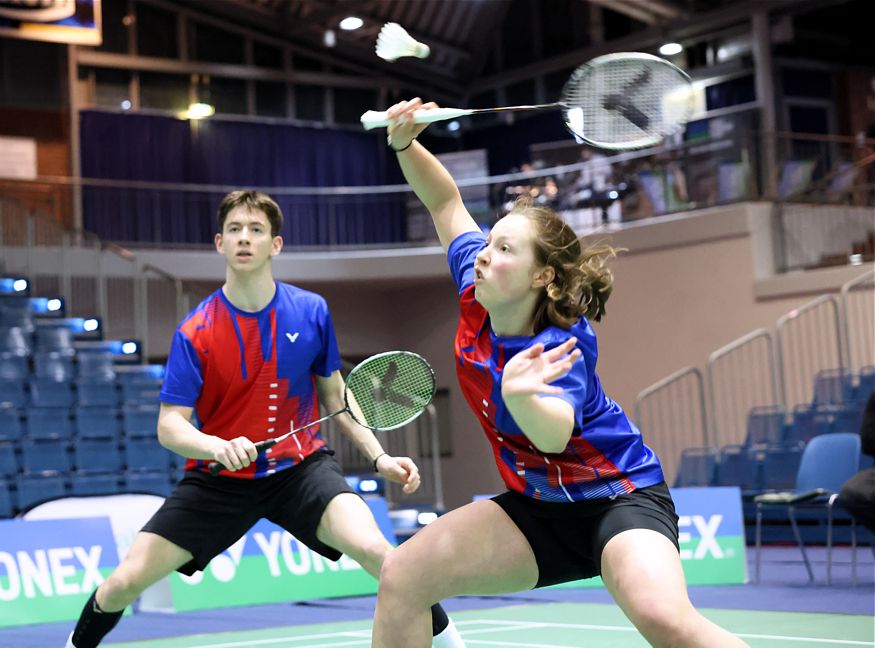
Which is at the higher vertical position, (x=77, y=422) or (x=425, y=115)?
(x=425, y=115)

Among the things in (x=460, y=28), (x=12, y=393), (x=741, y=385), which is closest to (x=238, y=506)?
(x=12, y=393)

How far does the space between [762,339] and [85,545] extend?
338 inches

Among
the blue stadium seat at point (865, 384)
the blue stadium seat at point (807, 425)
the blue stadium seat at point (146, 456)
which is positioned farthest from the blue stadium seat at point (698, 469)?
the blue stadium seat at point (146, 456)

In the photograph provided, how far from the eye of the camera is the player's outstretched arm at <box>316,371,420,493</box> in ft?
13.6

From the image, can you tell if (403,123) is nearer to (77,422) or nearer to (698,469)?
(698,469)

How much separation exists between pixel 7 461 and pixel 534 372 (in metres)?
10.4

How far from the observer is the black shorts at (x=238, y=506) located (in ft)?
14.9

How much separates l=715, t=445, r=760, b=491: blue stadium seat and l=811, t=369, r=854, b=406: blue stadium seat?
93 cm

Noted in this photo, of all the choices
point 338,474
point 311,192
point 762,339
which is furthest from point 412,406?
point 311,192

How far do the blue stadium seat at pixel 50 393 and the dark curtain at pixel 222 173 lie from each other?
4.82 metres

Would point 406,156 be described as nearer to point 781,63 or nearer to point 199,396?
point 199,396

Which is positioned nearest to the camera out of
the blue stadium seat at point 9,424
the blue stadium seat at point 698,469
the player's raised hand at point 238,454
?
the player's raised hand at point 238,454

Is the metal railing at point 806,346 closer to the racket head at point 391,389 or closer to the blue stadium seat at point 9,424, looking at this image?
the blue stadium seat at point 9,424

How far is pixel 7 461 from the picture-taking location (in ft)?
39.8
